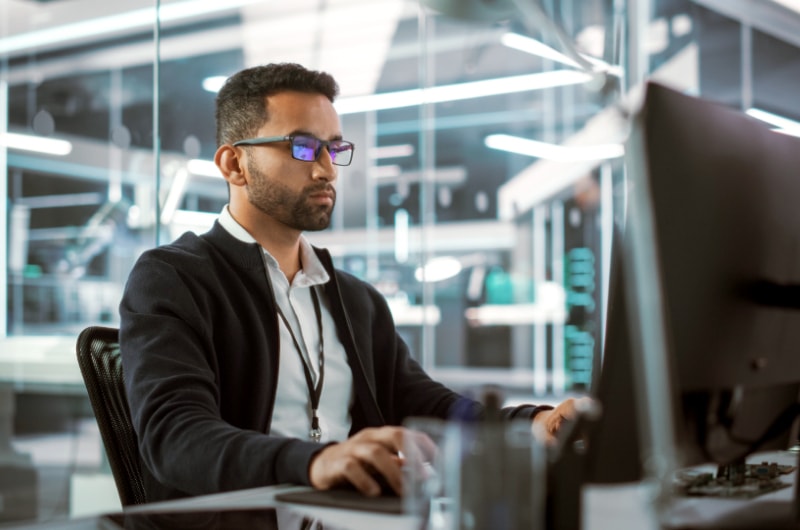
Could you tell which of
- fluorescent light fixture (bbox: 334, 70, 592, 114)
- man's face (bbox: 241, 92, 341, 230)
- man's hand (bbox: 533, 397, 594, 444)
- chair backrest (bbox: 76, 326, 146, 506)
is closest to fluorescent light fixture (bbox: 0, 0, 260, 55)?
fluorescent light fixture (bbox: 334, 70, 592, 114)

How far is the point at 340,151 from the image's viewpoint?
188 cm

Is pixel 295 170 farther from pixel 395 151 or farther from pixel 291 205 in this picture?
pixel 395 151

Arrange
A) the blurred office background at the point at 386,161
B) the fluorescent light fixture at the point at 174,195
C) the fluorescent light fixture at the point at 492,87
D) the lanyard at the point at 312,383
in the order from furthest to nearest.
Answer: the fluorescent light fixture at the point at 492,87 < the blurred office background at the point at 386,161 < the fluorescent light fixture at the point at 174,195 < the lanyard at the point at 312,383

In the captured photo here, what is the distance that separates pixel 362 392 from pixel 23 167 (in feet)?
24.4

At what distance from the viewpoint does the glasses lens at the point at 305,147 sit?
1818mm

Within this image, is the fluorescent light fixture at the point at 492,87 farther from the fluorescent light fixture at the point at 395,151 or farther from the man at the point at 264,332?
the man at the point at 264,332

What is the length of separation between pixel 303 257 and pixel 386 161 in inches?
314

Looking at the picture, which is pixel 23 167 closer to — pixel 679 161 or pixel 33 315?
pixel 33 315

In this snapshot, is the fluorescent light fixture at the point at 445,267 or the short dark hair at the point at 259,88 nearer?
the short dark hair at the point at 259,88

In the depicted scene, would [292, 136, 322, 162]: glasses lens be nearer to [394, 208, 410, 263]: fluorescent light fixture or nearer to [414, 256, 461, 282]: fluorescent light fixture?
[394, 208, 410, 263]: fluorescent light fixture

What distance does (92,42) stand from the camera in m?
8.95

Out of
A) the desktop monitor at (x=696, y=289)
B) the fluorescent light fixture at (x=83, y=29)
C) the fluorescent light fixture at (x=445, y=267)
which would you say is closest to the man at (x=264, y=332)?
the desktop monitor at (x=696, y=289)

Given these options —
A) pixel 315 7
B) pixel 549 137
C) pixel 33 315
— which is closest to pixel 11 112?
pixel 33 315

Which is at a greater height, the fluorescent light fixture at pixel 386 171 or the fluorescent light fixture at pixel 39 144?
the fluorescent light fixture at pixel 39 144
